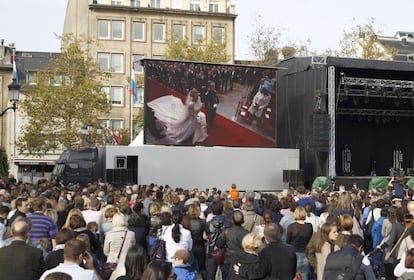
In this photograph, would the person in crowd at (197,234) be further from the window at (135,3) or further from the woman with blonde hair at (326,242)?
the window at (135,3)

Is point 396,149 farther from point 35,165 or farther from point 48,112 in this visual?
point 35,165

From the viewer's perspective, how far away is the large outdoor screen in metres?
31.4

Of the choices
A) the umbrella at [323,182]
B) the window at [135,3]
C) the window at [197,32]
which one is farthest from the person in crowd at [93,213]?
the window at [135,3]

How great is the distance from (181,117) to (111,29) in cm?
3046

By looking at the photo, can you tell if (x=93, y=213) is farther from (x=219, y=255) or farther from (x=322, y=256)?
(x=322, y=256)

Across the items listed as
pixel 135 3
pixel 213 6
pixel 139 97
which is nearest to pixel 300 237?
pixel 139 97

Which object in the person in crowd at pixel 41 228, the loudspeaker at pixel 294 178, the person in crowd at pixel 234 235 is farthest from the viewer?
the loudspeaker at pixel 294 178

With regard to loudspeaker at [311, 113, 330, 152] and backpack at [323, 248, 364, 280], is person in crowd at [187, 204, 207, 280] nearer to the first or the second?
backpack at [323, 248, 364, 280]

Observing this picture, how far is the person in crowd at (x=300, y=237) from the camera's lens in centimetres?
950

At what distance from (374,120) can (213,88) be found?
32.2 ft

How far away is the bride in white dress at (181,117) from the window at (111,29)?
29.6m

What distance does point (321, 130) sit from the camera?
3155 centimetres

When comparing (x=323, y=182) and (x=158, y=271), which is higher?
(x=158, y=271)

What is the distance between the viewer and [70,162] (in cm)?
2970
